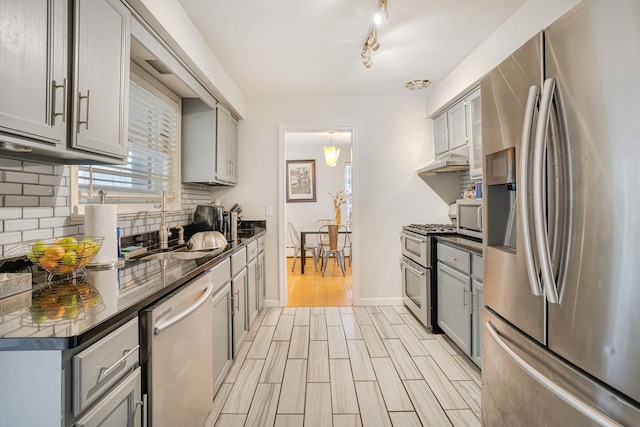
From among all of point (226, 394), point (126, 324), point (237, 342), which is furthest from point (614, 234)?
point (237, 342)

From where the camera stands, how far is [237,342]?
2420 mm

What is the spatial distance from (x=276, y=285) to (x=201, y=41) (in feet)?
8.41

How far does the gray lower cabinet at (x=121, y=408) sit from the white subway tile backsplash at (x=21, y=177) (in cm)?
94

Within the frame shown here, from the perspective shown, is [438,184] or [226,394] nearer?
[226,394]

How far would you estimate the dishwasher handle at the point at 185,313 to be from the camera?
113cm

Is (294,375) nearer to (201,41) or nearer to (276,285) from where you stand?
(276,285)

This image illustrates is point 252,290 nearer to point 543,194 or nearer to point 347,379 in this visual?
point 347,379

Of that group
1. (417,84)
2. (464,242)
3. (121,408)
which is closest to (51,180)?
(121,408)

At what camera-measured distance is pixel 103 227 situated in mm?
1519

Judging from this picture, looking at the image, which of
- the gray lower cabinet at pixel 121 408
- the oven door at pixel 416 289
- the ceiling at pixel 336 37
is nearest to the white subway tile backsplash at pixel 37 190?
the gray lower cabinet at pixel 121 408

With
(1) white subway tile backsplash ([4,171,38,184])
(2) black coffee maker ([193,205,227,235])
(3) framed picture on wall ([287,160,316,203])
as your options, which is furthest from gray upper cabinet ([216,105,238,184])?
(3) framed picture on wall ([287,160,316,203])

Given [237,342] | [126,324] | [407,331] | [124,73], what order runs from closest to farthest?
[126,324]
[124,73]
[237,342]
[407,331]

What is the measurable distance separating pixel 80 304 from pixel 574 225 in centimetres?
142

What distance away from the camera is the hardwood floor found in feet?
13.0
